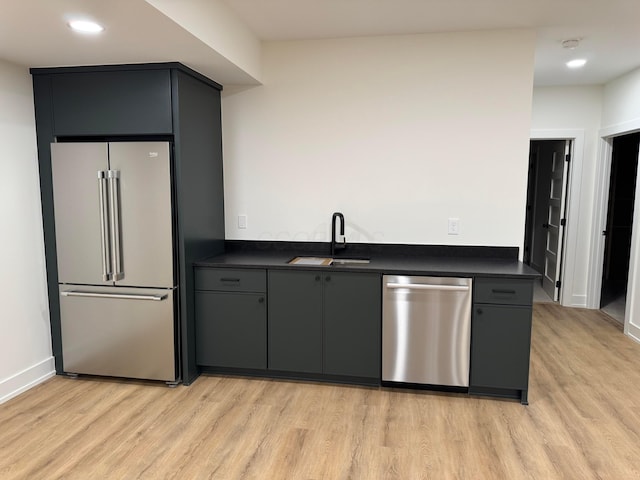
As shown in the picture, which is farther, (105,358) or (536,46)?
(536,46)

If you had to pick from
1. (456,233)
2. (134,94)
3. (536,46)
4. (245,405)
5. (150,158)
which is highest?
(536,46)

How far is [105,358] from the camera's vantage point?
10.7ft

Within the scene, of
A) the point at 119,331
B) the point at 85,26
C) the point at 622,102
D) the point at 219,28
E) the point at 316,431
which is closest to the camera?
the point at 85,26

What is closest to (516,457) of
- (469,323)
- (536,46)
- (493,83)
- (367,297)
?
(469,323)

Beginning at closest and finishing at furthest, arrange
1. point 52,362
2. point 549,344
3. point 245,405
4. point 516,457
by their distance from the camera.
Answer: point 516,457, point 245,405, point 52,362, point 549,344

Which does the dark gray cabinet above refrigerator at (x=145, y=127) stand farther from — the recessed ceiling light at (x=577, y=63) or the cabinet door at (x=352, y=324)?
the recessed ceiling light at (x=577, y=63)

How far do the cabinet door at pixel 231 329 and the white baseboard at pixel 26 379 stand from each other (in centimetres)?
109

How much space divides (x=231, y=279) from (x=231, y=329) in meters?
0.36

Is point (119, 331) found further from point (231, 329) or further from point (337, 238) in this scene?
point (337, 238)

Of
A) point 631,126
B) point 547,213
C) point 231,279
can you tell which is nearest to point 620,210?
point 547,213

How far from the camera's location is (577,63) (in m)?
3.99

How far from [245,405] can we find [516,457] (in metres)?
1.58

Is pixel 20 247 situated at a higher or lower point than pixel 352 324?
higher

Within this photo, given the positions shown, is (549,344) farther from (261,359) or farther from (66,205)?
(66,205)
